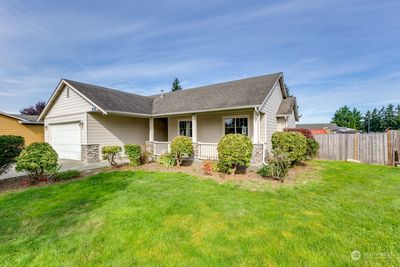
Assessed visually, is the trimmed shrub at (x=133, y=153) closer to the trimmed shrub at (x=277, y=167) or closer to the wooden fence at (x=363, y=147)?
the trimmed shrub at (x=277, y=167)

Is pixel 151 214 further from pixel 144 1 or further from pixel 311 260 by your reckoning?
pixel 144 1

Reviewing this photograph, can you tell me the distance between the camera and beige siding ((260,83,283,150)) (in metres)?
11.0

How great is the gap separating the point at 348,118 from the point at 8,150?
7813 cm

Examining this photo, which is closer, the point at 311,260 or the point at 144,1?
the point at 311,260

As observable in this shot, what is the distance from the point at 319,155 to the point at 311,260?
12.0 meters

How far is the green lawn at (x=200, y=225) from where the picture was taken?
2.86m

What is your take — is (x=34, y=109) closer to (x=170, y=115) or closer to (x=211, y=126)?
(x=170, y=115)

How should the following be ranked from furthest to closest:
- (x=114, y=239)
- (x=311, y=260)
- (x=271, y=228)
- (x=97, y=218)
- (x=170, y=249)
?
(x=97, y=218)
(x=271, y=228)
(x=114, y=239)
(x=170, y=249)
(x=311, y=260)

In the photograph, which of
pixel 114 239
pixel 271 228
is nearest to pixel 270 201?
pixel 271 228

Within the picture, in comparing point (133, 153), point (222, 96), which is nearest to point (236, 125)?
point (222, 96)

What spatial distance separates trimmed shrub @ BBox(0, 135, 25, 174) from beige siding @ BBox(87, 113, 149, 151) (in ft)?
12.6

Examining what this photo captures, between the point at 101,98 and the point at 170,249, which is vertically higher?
the point at 101,98

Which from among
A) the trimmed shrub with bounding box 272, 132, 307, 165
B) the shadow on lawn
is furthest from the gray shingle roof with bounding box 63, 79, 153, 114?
the trimmed shrub with bounding box 272, 132, 307, 165

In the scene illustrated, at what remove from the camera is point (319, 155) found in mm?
12859
